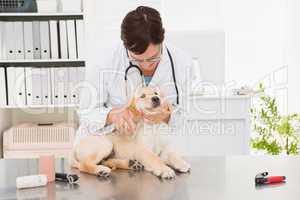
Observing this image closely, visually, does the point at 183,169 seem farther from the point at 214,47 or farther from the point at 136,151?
the point at 214,47

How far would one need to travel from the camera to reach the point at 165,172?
1463 millimetres

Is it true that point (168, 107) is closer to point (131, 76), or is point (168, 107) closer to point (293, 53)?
point (131, 76)

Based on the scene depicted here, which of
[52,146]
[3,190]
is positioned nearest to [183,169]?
[3,190]

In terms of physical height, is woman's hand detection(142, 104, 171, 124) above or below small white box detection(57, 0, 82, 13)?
below

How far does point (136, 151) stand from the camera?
152 centimetres

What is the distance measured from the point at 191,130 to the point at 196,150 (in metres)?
0.14

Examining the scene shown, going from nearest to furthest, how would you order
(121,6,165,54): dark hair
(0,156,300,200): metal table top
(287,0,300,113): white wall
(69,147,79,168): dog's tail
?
(0,156,300,200): metal table top
(121,6,165,54): dark hair
(69,147,79,168): dog's tail
(287,0,300,113): white wall

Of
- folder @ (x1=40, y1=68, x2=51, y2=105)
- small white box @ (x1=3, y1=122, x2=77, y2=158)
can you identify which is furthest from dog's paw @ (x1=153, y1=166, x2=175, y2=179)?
folder @ (x1=40, y1=68, x2=51, y2=105)

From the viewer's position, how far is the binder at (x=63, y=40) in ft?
10.5

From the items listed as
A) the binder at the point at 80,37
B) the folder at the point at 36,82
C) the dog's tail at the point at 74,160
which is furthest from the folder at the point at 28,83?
the dog's tail at the point at 74,160

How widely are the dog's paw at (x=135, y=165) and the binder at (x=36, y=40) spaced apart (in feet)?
6.20

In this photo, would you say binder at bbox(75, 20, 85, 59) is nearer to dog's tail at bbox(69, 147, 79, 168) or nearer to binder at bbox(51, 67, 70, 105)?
binder at bbox(51, 67, 70, 105)

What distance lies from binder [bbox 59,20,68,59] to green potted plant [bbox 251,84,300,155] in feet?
4.91

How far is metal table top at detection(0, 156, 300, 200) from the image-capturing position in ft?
4.25
